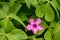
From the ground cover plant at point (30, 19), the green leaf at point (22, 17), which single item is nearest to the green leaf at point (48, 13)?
the ground cover plant at point (30, 19)

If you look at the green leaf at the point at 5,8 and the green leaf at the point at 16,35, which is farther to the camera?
the green leaf at the point at 5,8

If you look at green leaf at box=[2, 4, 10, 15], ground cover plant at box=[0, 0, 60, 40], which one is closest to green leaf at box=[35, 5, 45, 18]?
ground cover plant at box=[0, 0, 60, 40]

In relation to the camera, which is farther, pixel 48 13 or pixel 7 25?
pixel 48 13

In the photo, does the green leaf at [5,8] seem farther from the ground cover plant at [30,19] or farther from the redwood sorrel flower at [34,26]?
the redwood sorrel flower at [34,26]

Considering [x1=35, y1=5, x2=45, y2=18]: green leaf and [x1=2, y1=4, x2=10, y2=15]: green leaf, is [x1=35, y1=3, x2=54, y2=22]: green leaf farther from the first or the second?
[x1=2, y1=4, x2=10, y2=15]: green leaf

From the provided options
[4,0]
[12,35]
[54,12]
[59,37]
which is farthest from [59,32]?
[4,0]

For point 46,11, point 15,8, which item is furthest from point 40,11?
point 15,8

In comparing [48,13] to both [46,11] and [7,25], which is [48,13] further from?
[7,25]
